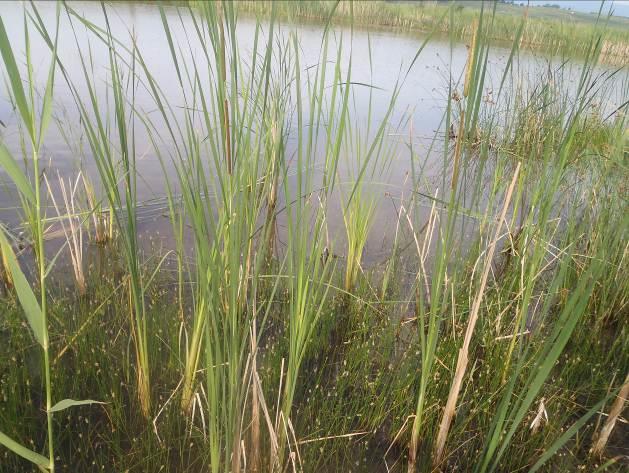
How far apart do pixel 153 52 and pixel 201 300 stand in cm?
596

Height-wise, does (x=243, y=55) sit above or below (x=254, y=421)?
above

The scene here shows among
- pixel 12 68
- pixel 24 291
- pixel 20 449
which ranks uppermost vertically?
pixel 12 68

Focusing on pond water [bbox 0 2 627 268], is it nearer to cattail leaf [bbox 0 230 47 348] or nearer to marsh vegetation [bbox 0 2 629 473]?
marsh vegetation [bbox 0 2 629 473]

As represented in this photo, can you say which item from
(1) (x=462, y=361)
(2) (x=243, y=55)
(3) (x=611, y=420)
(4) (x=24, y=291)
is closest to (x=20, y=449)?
(4) (x=24, y=291)

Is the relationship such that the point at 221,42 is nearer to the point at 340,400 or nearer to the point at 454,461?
the point at 340,400

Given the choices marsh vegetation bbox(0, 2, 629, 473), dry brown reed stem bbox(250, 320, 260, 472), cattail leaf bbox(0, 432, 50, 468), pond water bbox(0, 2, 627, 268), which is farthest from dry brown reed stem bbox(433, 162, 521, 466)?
cattail leaf bbox(0, 432, 50, 468)

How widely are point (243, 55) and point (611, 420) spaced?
364 cm

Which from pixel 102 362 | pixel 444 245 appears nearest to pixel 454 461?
pixel 444 245

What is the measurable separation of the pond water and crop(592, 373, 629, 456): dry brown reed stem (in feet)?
2.82

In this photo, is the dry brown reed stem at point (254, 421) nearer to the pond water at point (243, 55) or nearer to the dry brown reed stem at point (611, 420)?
the pond water at point (243, 55)

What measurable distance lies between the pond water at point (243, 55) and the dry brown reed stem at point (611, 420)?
859 mm

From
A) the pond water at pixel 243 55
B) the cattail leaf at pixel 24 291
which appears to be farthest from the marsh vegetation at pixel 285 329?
the pond water at pixel 243 55

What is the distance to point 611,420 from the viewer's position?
1.38m

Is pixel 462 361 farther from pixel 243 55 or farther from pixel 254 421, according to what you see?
pixel 243 55
